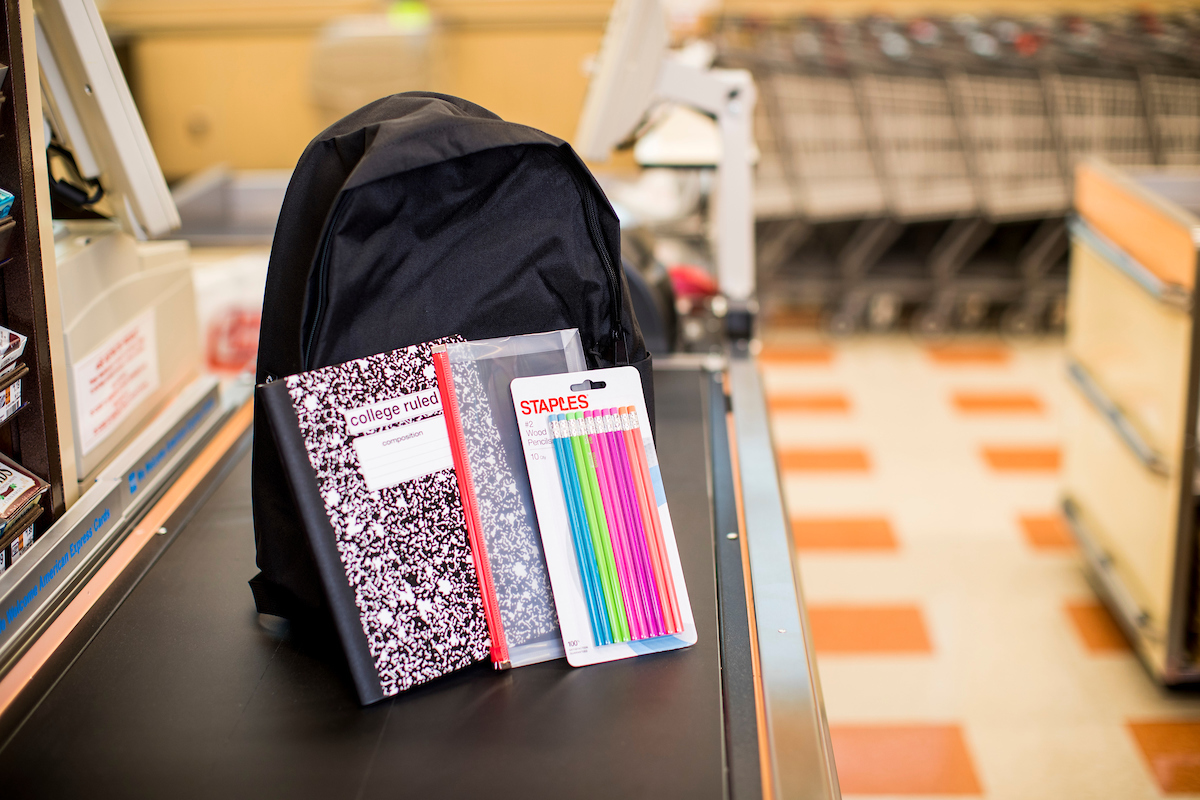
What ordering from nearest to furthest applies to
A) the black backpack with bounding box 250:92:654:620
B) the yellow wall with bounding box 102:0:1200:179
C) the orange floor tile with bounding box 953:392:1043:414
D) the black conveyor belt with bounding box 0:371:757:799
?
the black conveyor belt with bounding box 0:371:757:799
the black backpack with bounding box 250:92:654:620
the orange floor tile with bounding box 953:392:1043:414
the yellow wall with bounding box 102:0:1200:179

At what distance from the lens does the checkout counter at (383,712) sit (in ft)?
2.84

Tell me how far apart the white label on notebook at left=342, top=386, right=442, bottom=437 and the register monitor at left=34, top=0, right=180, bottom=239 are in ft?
2.32

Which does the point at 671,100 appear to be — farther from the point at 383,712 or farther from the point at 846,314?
the point at 846,314

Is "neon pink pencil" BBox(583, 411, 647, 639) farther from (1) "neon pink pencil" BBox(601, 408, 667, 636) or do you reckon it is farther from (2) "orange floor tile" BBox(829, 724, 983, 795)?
(2) "orange floor tile" BBox(829, 724, 983, 795)

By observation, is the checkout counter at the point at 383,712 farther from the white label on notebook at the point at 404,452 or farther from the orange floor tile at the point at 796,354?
the orange floor tile at the point at 796,354

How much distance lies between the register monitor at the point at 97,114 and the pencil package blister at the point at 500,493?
2.32ft

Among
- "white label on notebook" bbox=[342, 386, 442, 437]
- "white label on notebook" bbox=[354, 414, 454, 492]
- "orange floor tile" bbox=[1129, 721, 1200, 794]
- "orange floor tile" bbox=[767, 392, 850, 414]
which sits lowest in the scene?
"orange floor tile" bbox=[1129, 721, 1200, 794]

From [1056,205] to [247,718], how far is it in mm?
4336

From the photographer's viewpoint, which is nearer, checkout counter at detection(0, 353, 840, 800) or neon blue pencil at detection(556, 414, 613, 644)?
checkout counter at detection(0, 353, 840, 800)

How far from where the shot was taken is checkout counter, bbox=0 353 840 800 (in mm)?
865

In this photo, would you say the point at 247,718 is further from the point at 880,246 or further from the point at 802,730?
the point at 880,246

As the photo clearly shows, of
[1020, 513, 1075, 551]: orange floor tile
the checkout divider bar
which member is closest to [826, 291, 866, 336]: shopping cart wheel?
[1020, 513, 1075, 551]: orange floor tile

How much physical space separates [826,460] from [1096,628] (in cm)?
117

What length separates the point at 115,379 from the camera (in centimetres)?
137
